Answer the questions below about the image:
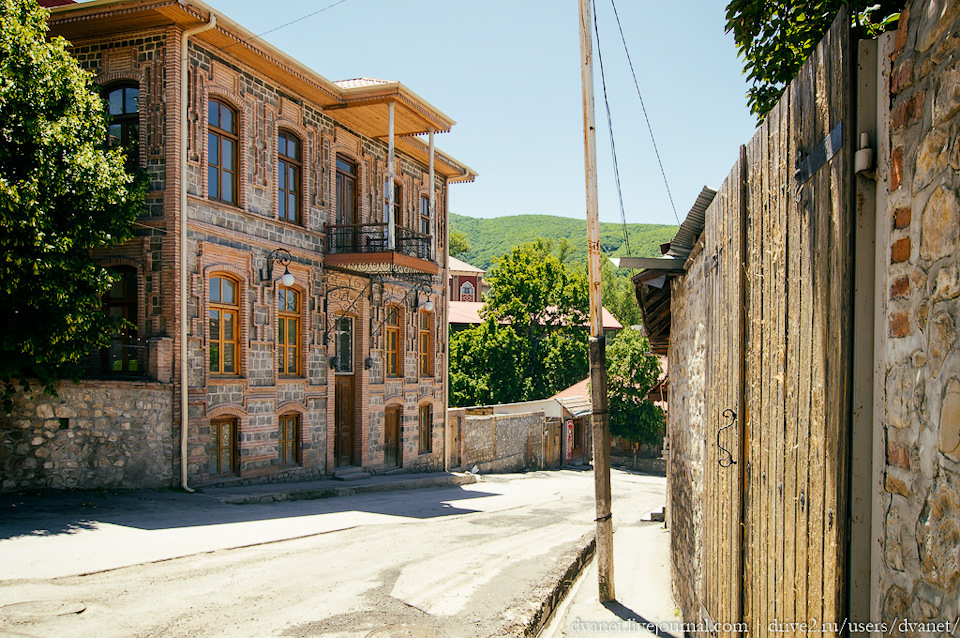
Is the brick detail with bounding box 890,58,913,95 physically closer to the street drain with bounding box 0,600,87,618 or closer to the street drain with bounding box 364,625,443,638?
the street drain with bounding box 364,625,443,638

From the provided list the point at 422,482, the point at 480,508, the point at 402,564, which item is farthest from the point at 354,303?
the point at 402,564

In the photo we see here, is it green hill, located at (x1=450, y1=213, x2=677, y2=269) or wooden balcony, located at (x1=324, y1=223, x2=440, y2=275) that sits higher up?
green hill, located at (x1=450, y1=213, x2=677, y2=269)

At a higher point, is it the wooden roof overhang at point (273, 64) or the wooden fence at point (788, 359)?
the wooden roof overhang at point (273, 64)

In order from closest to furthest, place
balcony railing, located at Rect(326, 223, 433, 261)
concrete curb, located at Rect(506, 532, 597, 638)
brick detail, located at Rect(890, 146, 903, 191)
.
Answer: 1. brick detail, located at Rect(890, 146, 903, 191)
2. concrete curb, located at Rect(506, 532, 597, 638)
3. balcony railing, located at Rect(326, 223, 433, 261)

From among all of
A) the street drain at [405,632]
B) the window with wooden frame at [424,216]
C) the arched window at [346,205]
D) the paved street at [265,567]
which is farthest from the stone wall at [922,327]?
the window with wooden frame at [424,216]

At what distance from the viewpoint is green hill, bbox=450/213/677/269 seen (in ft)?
482

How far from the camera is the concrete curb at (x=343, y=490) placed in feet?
47.9

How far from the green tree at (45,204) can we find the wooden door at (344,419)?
868 cm

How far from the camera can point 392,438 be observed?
23.2m

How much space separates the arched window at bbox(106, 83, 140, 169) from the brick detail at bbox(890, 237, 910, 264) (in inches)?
610

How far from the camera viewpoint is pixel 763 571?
3670mm

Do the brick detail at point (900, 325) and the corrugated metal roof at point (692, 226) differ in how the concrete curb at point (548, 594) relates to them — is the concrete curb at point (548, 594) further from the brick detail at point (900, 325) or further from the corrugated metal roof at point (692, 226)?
the brick detail at point (900, 325)

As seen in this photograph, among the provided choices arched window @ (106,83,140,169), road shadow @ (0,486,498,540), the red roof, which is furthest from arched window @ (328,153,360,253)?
the red roof

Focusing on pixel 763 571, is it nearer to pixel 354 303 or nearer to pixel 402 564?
pixel 402 564
